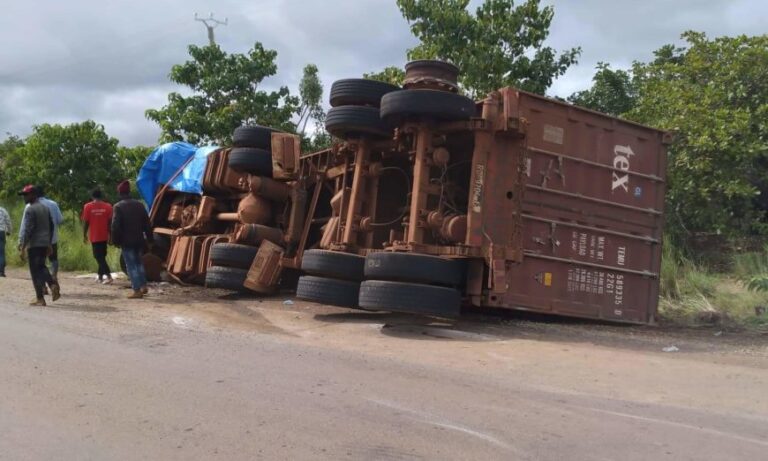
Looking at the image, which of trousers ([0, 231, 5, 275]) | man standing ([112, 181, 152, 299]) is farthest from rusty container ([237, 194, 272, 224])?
trousers ([0, 231, 5, 275])

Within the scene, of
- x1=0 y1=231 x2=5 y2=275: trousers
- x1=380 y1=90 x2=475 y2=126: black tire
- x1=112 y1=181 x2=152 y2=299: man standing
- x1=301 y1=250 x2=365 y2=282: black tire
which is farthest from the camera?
x1=0 y1=231 x2=5 y2=275: trousers

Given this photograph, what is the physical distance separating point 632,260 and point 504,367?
378 centimetres

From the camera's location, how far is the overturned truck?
799cm

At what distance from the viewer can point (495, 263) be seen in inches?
309

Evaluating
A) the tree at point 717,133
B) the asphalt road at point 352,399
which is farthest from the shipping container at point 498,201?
the tree at point 717,133

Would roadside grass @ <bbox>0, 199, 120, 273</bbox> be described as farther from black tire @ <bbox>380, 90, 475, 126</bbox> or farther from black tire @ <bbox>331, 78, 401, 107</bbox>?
black tire @ <bbox>380, 90, 475, 126</bbox>

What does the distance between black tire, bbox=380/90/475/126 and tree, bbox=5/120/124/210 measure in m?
16.2

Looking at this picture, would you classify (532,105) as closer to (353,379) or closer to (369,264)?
(369,264)

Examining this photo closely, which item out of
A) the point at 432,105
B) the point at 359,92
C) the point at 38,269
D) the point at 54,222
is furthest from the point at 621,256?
the point at 54,222

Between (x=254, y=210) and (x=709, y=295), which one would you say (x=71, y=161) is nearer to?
→ (x=254, y=210)

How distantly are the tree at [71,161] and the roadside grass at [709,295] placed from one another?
16.7 m

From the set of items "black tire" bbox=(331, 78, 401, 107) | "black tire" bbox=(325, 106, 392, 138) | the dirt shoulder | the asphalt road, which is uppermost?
"black tire" bbox=(331, 78, 401, 107)

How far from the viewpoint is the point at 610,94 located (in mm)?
18469

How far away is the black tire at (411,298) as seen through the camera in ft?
25.0
